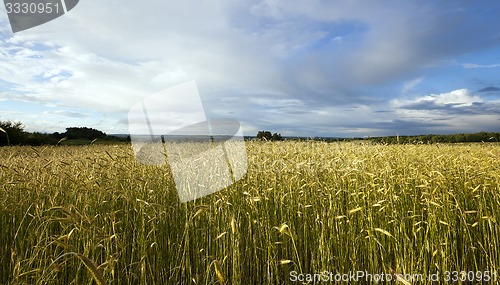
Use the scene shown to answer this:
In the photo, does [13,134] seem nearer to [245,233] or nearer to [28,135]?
[28,135]

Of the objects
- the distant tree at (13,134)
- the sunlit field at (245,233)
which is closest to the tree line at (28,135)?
the distant tree at (13,134)

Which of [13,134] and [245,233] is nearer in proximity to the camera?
[245,233]

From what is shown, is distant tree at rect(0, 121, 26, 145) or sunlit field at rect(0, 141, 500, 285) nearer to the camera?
sunlit field at rect(0, 141, 500, 285)

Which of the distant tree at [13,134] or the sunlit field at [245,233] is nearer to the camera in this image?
the sunlit field at [245,233]

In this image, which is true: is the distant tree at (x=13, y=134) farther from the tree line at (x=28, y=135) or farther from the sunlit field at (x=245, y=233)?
the sunlit field at (x=245, y=233)

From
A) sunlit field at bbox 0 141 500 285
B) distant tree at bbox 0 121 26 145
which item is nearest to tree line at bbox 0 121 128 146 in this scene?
distant tree at bbox 0 121 26 145

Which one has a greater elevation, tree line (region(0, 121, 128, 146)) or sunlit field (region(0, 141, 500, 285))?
tree line (region(0, 121, 128, 146))

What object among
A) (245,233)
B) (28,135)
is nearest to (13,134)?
(28,135)

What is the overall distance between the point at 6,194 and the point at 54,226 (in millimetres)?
1022

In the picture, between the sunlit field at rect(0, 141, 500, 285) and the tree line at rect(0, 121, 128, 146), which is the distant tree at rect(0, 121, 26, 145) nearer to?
the tree line at rect(0, 121, 128, 146)

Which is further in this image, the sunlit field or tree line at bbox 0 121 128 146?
tree line at bbox 0 121 128 146

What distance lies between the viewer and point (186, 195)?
3.99m

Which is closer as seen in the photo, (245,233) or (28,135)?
(245,233)

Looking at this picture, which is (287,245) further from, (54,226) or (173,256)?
(54,226)
